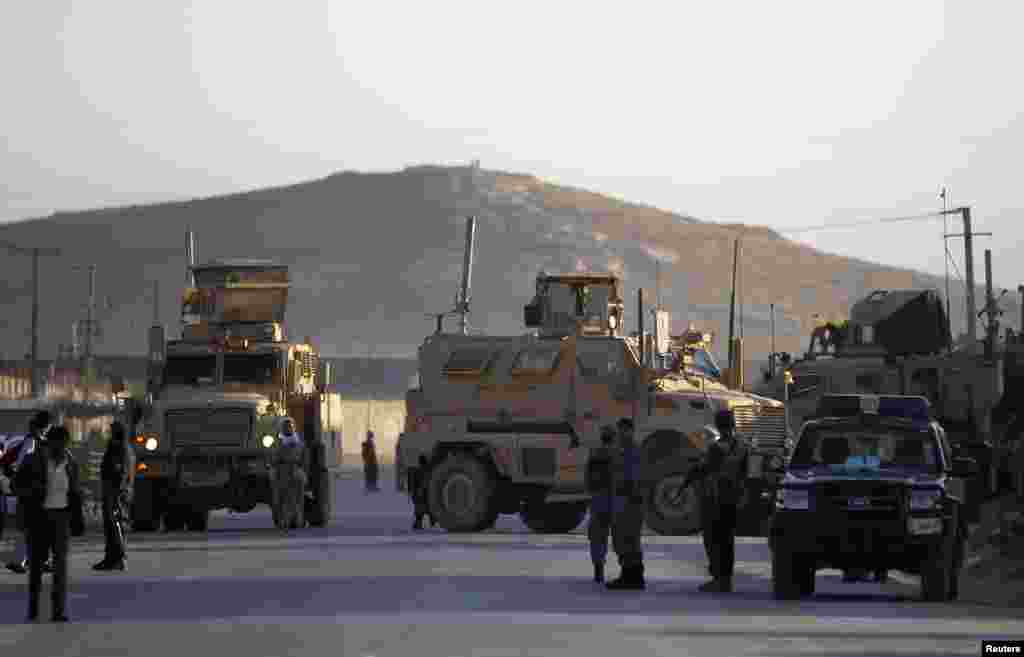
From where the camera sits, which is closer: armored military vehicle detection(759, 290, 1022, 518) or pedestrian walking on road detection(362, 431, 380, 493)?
armored military vehicle detection(759, 290, 1022, 518)

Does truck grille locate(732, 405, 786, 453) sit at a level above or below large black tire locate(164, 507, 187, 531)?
above

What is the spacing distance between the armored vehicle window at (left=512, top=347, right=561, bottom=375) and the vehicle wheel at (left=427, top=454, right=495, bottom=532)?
1.65 metres

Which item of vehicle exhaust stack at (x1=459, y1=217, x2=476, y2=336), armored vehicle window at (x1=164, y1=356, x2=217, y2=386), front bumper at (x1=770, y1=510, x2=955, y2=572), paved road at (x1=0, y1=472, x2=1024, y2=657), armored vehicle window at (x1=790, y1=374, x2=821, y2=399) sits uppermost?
vehicle exhaust stack at (x1=459, y1=217, x2=476, y2=336)

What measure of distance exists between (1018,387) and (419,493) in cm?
1963

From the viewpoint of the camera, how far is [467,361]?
127ft

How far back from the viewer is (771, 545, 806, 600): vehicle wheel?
22.6m

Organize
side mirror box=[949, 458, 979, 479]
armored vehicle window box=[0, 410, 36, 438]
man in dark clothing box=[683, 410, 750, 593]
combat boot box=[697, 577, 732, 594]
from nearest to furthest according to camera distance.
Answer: side mirror box=[949, 458, 979, 479]
combat boot box=[697, 577, 732, 594]
man in dark clothing box=[683, 410, 750, 593]
armored vehicle window box=[0, 410, 36, 438]

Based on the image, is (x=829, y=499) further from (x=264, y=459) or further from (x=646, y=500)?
(x=264, y=459)

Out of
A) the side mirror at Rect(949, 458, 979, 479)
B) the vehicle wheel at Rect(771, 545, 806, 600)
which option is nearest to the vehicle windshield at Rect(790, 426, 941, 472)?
the side mirror at Rect(949, 458, 979, 479)

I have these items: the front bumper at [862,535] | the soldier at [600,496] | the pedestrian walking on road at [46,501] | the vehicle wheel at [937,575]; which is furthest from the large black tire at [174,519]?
the vehicle wheel at [937,575]

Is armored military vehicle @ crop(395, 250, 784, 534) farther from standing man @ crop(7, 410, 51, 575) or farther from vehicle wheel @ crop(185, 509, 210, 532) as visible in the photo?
standing man @ crop(7, 410, 51, 575)

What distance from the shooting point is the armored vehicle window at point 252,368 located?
39312mm

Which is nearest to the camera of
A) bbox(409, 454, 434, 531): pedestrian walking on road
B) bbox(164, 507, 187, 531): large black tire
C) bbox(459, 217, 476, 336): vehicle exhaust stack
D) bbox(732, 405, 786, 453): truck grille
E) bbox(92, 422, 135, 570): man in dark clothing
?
bbox(92, 422, 135, 570): man in dark clothing

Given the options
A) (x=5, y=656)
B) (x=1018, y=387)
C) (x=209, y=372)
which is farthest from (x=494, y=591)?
(x=1018, y=387)
